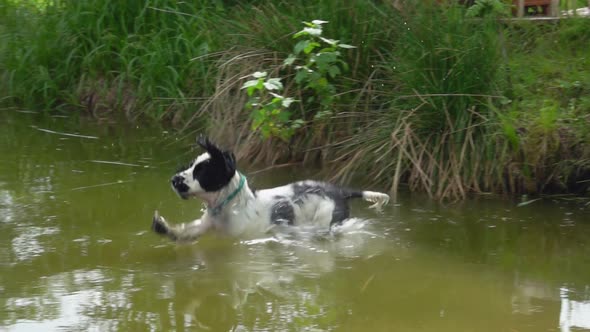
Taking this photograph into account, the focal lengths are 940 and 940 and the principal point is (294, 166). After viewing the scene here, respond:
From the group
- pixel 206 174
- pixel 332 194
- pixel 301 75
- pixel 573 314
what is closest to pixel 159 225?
pixel 206 174

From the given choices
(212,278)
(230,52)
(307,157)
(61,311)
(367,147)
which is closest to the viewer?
(61,311)

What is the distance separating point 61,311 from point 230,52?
151 inches

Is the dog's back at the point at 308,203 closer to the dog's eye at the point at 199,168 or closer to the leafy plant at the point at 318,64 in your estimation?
the dog's eye at the point at 199,168

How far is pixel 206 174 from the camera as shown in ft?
18.3

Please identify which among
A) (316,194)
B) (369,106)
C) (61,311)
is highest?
(369,106)

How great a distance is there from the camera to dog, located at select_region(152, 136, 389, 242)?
5.56 m

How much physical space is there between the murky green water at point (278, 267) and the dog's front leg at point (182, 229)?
91 millimetres

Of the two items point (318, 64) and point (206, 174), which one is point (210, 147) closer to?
point (206, 174)

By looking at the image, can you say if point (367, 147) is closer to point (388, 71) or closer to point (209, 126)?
point (388, 71)

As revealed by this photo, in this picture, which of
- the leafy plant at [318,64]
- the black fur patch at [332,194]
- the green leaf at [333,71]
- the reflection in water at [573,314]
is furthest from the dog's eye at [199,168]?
the reflection in water at [573,314]

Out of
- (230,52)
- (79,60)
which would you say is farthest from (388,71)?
(79,60)

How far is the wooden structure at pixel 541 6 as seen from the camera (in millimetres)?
8797

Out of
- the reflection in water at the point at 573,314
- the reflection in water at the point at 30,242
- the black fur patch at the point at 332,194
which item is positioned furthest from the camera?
the black fur patch at the point at 332,194

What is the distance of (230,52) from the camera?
7.97m
